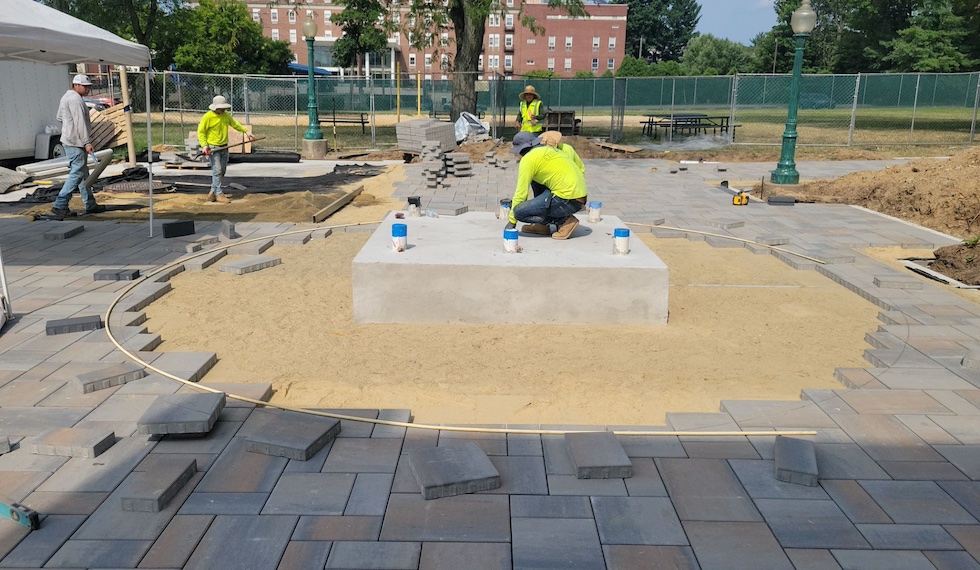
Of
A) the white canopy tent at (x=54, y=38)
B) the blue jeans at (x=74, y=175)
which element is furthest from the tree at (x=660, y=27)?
the white canopy tent at (x=54, y=38)

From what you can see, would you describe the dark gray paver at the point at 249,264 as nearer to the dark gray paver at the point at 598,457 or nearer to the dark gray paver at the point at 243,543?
the dark gray paver at the point at 243,543

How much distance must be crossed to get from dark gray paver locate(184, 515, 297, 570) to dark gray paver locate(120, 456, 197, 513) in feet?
1.06

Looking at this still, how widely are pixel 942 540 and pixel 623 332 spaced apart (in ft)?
11.3

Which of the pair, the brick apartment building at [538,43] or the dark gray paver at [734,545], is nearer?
the dark gray paver at [734,545]

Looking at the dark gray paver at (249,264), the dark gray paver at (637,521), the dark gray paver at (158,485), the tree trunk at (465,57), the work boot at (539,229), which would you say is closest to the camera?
the dark gray paver at (637,521)

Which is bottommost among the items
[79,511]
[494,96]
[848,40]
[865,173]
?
[79,511]

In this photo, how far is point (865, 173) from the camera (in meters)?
15.2

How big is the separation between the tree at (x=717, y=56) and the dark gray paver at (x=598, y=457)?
3024 inches

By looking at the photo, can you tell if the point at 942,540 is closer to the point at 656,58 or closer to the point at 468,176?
the point at 468,176

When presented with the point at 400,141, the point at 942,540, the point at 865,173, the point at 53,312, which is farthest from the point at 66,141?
the point at 865,173

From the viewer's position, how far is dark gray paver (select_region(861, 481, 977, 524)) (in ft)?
12.3

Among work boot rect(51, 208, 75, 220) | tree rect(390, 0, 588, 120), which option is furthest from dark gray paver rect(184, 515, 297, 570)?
tree rect(390, 0, 588, 120)

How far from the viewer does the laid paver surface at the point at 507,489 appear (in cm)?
346

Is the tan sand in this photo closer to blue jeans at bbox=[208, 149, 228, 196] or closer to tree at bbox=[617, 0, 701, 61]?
blue jeans at bbox=[208, 149, 228, 196]
